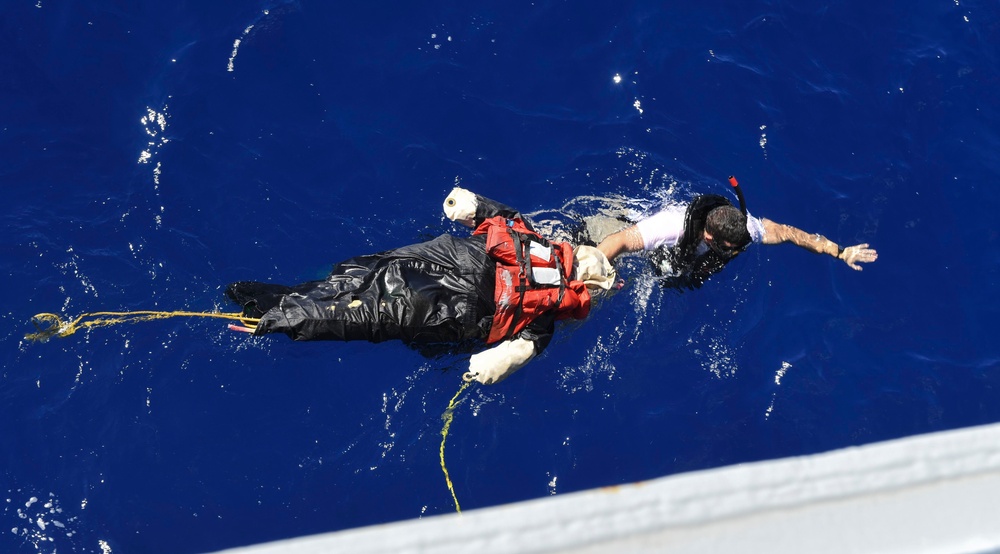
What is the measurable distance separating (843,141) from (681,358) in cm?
310

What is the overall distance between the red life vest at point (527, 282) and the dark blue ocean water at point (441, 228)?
42.7 inches

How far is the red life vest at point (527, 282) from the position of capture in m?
6.15

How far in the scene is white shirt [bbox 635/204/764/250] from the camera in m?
7.20

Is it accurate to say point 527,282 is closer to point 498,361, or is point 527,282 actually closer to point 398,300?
point 498,361

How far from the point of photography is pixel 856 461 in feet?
9.44

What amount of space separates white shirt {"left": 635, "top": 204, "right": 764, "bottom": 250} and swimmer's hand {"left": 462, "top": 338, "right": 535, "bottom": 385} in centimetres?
175

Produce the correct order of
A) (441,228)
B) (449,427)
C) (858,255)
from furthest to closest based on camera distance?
1. (441,228)
2. (858,255)
3. (449,427)

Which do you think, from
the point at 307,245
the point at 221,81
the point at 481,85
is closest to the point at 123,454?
the point at 307,245

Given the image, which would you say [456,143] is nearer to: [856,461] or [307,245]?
[307,245]

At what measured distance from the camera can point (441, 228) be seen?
7.54 metres

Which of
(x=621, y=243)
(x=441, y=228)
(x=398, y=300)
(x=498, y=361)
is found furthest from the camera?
(x=441, y=228)

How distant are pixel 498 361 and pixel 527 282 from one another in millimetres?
644

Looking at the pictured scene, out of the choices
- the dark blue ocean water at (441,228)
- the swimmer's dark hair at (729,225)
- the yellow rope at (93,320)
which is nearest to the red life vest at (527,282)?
the dark blue ocean water at (441,228)

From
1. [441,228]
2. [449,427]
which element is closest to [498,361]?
[449,427]
